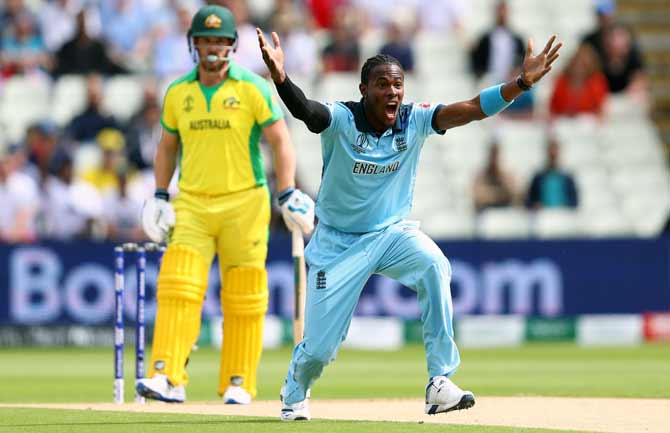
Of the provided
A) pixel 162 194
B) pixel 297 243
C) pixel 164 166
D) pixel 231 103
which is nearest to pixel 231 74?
pixel 231 103

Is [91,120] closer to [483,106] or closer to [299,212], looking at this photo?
[299,212]

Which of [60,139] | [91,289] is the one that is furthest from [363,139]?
[60,139]

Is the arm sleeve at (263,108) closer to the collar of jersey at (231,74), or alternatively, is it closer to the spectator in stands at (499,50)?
the collar of jersey at (231,74)

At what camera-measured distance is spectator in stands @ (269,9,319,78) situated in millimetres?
18734

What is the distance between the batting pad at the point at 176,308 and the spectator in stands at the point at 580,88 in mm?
10200

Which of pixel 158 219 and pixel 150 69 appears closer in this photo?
pixel 158 219

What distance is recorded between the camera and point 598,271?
16.9 metres

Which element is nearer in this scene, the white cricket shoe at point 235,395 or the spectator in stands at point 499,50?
the white cricket shoe at point 235,395

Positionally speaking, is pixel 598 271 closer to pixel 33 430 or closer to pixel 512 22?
pixel 512 22

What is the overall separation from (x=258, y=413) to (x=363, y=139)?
1729mm

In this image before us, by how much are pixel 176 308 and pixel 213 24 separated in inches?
64.3

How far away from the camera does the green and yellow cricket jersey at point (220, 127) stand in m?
9.49

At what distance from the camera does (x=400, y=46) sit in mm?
18828

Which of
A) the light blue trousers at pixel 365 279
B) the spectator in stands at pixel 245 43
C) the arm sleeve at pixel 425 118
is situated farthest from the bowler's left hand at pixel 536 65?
the spectator in stands at pixel 245 43
